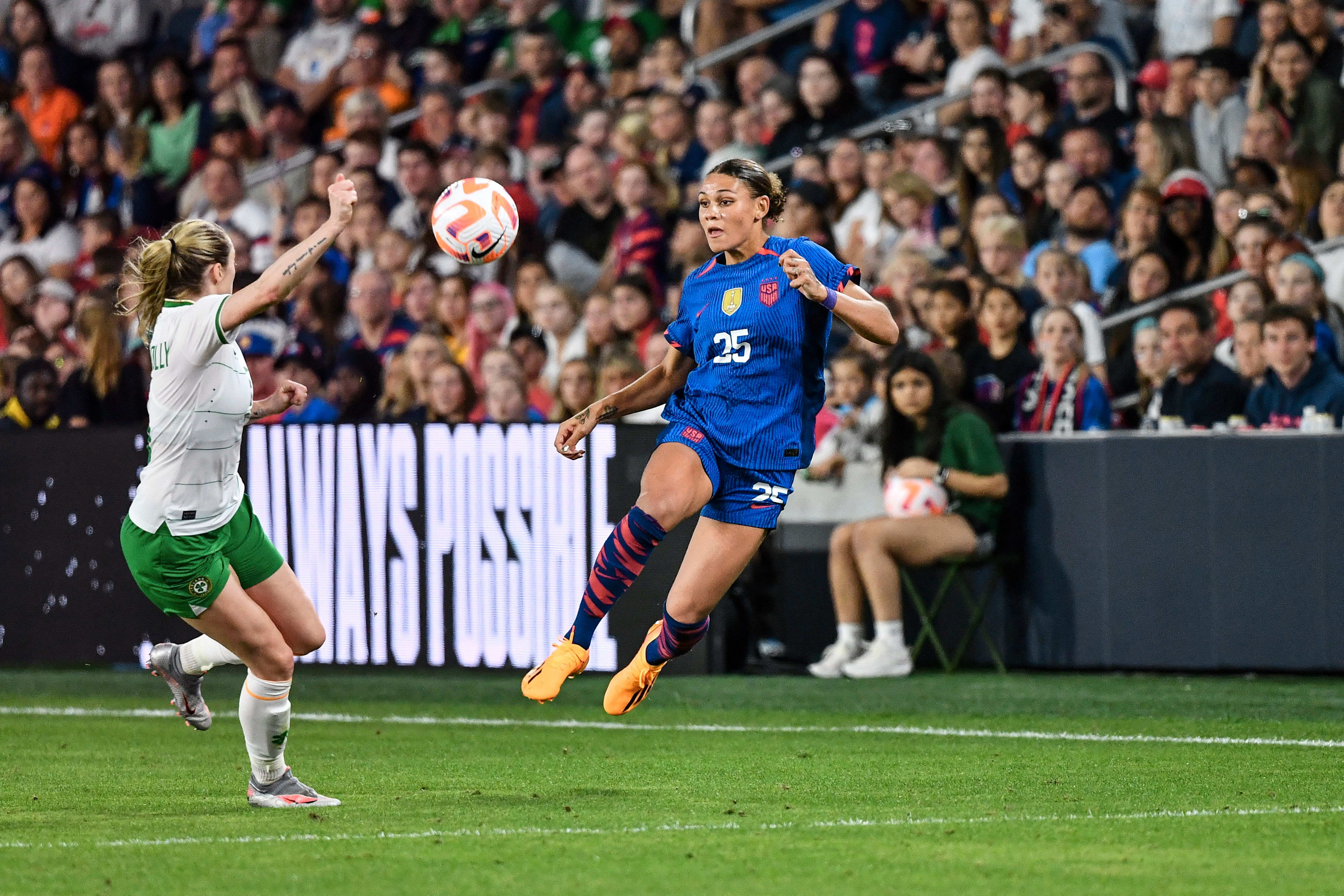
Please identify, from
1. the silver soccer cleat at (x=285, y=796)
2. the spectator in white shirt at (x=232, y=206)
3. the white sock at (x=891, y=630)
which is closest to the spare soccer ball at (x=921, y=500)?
the white sock at (x=891, y=630)

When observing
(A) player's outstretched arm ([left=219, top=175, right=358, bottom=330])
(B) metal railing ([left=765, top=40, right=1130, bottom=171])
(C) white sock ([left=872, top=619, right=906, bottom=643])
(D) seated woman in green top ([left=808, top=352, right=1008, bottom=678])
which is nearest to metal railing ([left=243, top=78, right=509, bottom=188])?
(B) metal railing ([left=765, top=40, right=1130, bottom=171])

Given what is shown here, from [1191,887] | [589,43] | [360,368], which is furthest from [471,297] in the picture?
A: [1191,887]

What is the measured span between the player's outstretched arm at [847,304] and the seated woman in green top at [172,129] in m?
13.5

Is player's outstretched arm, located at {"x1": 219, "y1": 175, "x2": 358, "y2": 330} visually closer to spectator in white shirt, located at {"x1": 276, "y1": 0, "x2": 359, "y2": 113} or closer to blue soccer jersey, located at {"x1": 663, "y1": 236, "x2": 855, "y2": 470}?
blue soccer jersey, located at {"x1": 663, "y1": 236, "x2": 855, "y2": 470}

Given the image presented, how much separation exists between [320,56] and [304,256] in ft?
46.4

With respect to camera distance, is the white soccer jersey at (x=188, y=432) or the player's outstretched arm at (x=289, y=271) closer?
the player's outstretched arm at (x=289, y=271)

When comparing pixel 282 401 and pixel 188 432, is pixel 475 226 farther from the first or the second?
pixel 188 432

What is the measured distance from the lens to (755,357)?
8055mm

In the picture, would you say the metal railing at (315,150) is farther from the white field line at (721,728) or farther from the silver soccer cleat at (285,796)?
the silver soccer cleat at (285,796)

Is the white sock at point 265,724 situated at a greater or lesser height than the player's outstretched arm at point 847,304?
lesser

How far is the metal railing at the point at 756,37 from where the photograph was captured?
17.7 m

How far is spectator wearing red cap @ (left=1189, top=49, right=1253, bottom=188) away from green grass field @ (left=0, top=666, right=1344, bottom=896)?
13.1 ft

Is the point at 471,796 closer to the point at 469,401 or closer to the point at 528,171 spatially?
the point at 469,401

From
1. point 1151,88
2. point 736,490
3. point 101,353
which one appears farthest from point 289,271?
point 1151,88
